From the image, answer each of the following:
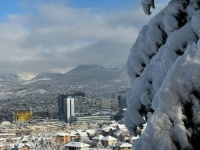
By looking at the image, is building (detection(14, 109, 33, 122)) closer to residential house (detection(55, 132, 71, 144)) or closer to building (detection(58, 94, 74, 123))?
building (detection(58, 94, 74, 123))

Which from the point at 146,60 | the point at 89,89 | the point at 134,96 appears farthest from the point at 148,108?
the point at 89,89

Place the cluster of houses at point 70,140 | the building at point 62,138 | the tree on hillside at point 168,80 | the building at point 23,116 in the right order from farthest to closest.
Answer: the building at point 23,116, the building at point 62,138, the cluster of houses at point 70,140, the tree on hillside at point 168,80

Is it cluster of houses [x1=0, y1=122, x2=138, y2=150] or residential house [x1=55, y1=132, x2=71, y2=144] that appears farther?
residential house [x1=55, y1=132, x2=71, y2=144]

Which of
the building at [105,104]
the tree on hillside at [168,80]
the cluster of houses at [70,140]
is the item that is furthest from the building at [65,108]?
the tree on hillside at [168,80]

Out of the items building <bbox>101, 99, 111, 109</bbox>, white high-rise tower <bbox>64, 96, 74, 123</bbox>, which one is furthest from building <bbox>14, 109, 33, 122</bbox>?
building <bbox>101, 99, 111, 109</bbox>

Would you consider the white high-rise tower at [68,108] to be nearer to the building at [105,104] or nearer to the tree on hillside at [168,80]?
the building at [105,104]

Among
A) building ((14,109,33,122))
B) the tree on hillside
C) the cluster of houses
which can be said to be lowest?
the cluster of houses

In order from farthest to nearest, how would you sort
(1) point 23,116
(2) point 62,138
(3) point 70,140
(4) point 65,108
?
1. (4) point 65,108
2. (1) point 23,116
3. (3) point 70,140
4. (2) point 62,138

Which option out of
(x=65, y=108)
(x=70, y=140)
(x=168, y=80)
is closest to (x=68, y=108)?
(x=65, y=108)

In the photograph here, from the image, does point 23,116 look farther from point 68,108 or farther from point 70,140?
point 70,140
